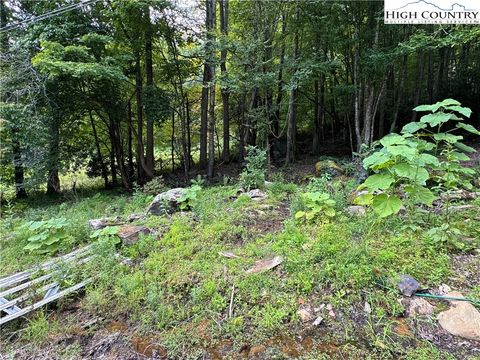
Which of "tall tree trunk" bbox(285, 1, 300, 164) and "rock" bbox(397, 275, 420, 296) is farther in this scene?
"tall tree trunk" bbox(285, 1, 300, 164)

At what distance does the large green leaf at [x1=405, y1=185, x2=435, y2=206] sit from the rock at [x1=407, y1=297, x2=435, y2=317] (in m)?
0.76

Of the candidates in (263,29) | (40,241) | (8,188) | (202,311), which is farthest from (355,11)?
(8,188)

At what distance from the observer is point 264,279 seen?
2.16m

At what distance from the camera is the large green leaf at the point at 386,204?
212 cm

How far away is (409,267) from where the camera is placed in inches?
78.2

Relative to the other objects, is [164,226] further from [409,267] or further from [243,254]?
[409,267]

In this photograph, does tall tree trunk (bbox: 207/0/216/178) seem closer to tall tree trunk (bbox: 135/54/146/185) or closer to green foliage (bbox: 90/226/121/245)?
tall tree trunk (bbox: 135/54/146/185)

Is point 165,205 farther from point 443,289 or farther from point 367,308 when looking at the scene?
point 443,289

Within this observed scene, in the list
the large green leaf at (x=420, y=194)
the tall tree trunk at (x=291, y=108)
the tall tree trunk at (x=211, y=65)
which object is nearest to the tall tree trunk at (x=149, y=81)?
the tall tree trunk at (x=211, y=65)

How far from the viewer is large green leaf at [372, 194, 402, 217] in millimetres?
2125

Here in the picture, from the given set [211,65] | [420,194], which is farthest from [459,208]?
[211,65]

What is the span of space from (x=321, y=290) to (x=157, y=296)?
1274mm

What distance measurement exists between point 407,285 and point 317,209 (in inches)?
43.6

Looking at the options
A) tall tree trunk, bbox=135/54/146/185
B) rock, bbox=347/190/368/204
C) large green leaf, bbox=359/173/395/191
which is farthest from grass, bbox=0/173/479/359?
tall tree trunk, bbox=135/54/146/185
